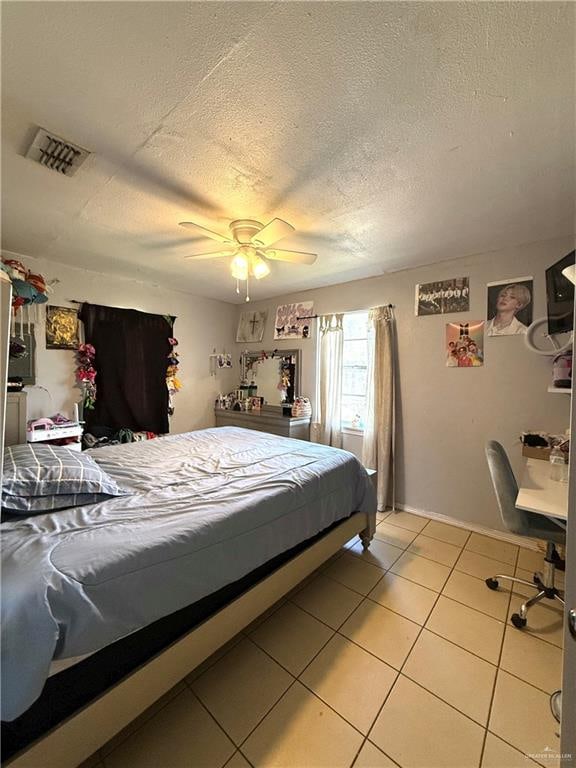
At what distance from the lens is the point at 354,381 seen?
3.54 m

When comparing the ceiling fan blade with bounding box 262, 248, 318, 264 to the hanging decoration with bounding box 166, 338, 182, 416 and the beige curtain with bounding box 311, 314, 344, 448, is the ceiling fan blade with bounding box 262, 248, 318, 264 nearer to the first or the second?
the beige curtain with bounding box 311, 314, 344, 448

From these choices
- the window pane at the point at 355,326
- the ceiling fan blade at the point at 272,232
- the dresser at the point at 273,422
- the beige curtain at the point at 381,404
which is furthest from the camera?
the dresser at the point at 273,422

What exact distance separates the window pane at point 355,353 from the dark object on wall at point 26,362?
323 centimetres

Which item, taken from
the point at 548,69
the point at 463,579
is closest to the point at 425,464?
the point at 463,579

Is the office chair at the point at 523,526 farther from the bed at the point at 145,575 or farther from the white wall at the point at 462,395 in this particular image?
the bed at the point at 145,575

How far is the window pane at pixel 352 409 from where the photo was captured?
350cm

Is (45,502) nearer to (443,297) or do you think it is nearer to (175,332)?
(175,332)

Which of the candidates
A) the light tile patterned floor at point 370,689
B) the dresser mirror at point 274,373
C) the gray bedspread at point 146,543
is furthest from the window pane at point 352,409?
the light tile patterned floor at point 370,689

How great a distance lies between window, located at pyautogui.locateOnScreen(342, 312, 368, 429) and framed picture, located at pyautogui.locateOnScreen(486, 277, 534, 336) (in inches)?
47.9

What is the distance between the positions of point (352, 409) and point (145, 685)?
2927 mm

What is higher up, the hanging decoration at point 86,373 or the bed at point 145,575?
the hanging decoration at point 86,373

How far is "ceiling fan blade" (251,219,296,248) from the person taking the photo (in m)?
1.76

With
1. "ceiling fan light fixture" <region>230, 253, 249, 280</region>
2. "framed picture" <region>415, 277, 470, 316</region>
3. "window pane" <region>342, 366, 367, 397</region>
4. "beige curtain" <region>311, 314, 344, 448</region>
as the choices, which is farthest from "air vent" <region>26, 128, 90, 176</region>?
"window pane" <region>342, 366, 367, 397</region>

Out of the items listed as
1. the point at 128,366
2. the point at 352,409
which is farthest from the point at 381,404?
the point at 128,366
